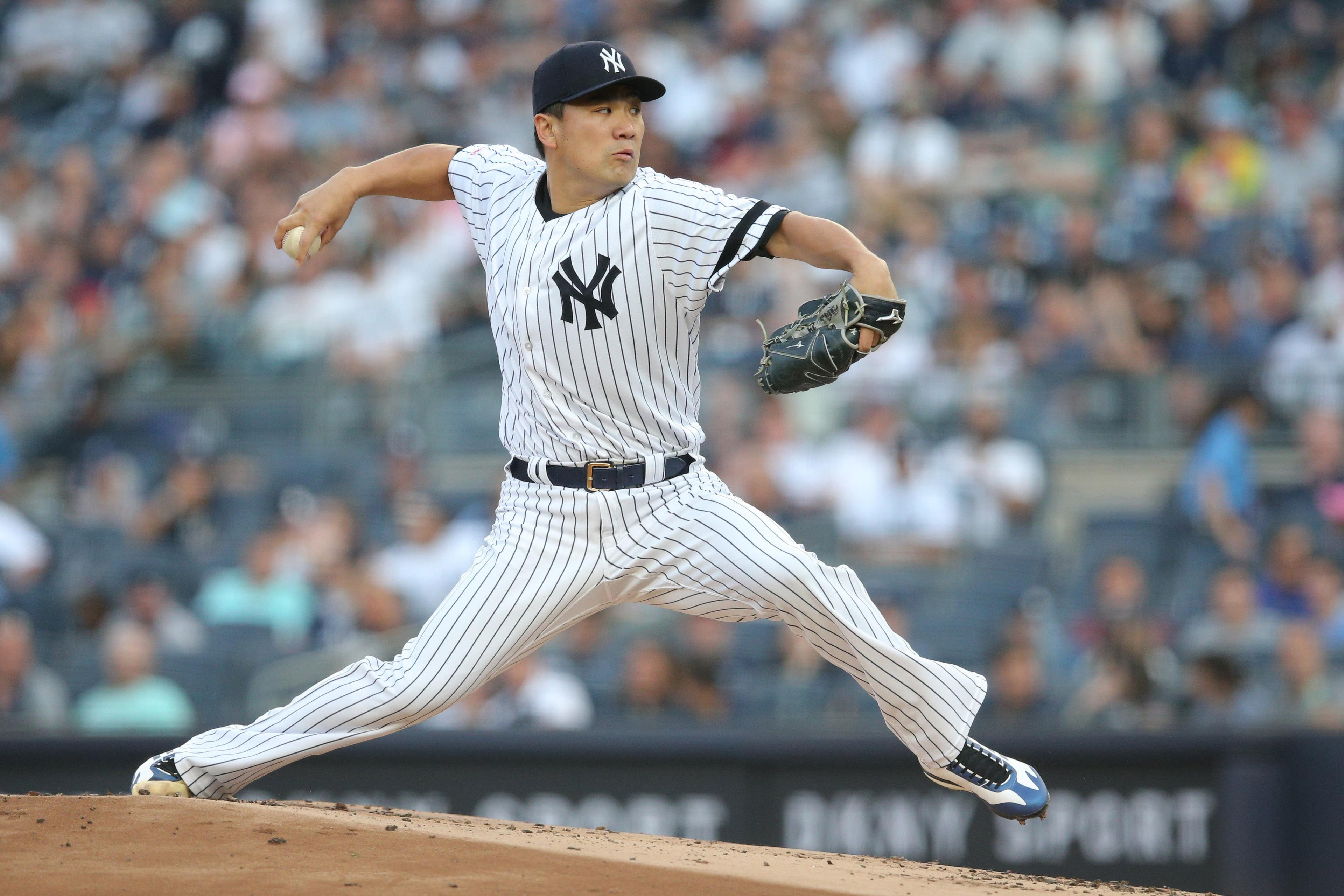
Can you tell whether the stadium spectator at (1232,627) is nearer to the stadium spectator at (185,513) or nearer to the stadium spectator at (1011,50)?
the stadium spectator at (1011,50)

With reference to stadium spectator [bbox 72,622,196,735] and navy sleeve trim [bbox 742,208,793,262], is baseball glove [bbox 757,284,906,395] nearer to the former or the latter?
navy sleeve trim [bbox 742,208,793,262]

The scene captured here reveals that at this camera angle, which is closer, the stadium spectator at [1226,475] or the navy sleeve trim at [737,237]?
the navy sleeve trim at [737,237]

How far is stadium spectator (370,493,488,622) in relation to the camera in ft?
25.6

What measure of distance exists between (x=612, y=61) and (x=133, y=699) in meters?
4.68

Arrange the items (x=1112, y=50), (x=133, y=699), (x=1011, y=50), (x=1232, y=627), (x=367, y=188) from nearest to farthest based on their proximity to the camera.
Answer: (x=367, y=188)
(x=1232, y=627)
(x=133, y=699)
(x=1112, y=50)
(x=1011, y=50)

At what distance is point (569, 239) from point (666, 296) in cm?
27

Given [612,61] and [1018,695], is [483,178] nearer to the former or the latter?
[612,61]

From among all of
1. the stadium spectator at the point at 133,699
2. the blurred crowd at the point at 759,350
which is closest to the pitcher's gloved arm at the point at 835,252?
the blurred crowd at the point at 759,350

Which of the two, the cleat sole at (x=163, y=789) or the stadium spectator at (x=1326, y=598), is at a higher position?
the stadium spectator at (x=1326, y=598)

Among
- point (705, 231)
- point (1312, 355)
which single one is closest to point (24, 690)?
point (705, 231)

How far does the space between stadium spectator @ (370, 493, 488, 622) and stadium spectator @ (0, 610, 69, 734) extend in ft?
5.15

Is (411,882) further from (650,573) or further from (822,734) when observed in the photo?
(822,734)

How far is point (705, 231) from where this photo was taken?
12.1ft

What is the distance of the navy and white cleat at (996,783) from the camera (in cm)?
395
